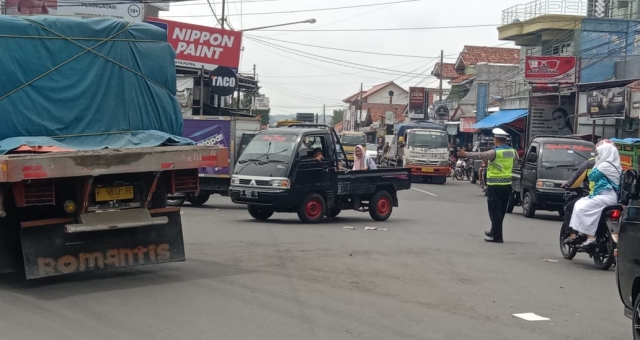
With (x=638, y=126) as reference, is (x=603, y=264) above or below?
below

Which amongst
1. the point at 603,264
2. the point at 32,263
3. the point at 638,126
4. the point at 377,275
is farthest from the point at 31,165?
the point at 638,126

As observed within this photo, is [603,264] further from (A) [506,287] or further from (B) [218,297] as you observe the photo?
(B) [218,297]

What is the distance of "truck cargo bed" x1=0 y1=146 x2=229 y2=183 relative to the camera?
7.92 m

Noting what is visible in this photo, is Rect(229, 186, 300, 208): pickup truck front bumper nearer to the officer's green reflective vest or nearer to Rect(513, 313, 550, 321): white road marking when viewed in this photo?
the officer's green reflective vest

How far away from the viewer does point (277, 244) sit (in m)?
13.2

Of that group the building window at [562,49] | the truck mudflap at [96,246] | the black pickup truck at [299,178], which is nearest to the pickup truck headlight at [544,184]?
the black pickup truck at [299,178]

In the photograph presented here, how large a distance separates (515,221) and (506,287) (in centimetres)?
1042

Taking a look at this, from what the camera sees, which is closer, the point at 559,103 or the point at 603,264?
the point at 603,264

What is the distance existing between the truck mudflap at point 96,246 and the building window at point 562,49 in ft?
115

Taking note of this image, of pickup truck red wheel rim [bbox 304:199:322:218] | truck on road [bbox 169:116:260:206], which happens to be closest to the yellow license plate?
pickup truck red wheel rim [bbox 304:199:322:218]

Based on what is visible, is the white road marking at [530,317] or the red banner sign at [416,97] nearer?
the white road marking at [530,317]

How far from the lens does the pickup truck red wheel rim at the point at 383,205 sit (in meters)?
18.4

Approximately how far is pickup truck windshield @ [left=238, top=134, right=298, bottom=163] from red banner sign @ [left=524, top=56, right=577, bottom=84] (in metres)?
21.1

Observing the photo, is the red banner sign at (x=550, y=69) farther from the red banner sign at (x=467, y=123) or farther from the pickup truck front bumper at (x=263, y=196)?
the pickup truck front bumper at (x=263, y=196)
